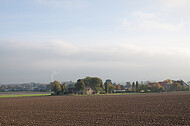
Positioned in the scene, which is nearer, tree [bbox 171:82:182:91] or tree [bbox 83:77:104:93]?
tree [bbox 171:82:182:91]

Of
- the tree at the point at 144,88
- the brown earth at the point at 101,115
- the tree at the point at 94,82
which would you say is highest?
the tree at the point at 94,82

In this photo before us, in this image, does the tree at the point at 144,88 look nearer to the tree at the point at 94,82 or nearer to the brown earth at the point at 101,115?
the tree at the point at 94,82

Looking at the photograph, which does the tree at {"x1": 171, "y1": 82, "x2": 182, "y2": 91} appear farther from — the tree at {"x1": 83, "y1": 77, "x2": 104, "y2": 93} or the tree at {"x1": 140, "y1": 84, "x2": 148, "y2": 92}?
the tree at {"x1": 83, "y1": 77, "x2": 104, "y2": 93}

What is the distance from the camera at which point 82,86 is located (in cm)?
11888

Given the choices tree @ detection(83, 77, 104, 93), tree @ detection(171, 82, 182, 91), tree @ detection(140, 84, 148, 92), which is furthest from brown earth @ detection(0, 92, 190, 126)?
tree @ detection(171, 82, 182, 91)

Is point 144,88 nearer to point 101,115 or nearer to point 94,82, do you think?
point 94,82

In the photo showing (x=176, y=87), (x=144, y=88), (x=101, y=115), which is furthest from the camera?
(x=176, y=87)

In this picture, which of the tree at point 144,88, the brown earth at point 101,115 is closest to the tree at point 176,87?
the tree at point 144,88

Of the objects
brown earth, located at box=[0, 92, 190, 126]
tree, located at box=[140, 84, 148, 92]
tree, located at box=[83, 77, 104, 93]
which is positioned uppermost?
tree, located at box=[83, 77, 104, 93]

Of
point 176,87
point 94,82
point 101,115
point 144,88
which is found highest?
point 94,82

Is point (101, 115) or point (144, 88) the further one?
point (144, 88)

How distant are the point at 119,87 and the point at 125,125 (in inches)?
6717

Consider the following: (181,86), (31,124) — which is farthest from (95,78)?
(31,124)

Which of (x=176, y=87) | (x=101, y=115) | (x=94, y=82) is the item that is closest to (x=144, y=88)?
(x=176, y=87)
